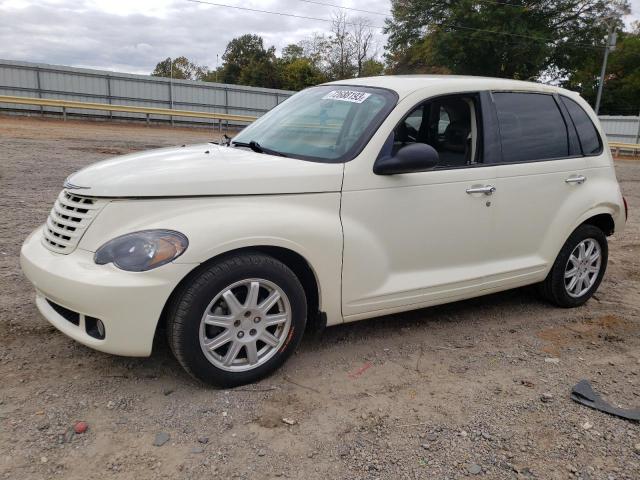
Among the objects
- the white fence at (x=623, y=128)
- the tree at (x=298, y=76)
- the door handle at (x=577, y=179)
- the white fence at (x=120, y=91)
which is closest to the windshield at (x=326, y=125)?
the door handle at (x=577, y=179)

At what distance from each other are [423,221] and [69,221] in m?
2.18

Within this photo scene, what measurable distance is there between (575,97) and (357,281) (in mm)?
2821

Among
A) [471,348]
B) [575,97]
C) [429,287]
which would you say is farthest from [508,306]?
[575,97]

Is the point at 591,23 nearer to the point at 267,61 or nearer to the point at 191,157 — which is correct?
the point at 267,61

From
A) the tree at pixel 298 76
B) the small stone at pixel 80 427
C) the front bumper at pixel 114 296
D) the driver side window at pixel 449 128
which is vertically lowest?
the small stone at pixel 80 427

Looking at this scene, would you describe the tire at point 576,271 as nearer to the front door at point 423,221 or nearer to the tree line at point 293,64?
the front door at point 423,221

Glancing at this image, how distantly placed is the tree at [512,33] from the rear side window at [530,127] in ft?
111

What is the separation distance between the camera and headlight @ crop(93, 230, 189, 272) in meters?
2.86

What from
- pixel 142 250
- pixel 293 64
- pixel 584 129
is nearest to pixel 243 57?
pixel 293 64

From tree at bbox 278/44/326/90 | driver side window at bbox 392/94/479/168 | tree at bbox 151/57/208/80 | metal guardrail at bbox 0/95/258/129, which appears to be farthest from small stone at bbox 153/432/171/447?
tree at bbox 151/57/208/80

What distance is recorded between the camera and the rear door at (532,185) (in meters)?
4.16

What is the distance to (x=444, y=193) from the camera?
12.4 ft

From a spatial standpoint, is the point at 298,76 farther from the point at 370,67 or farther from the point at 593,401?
the point at 593,401

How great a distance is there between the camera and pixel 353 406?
313cm
